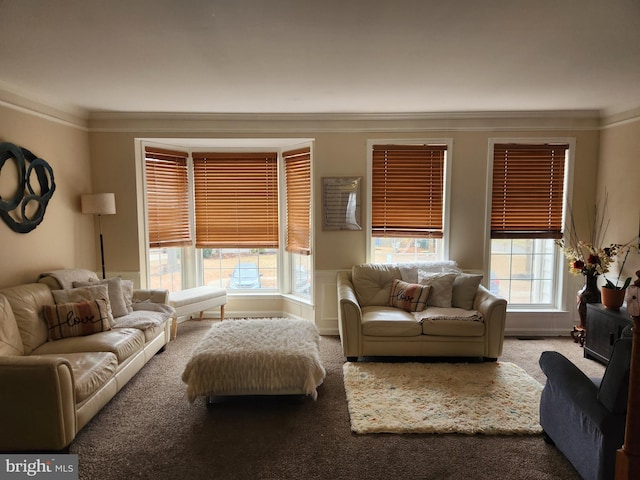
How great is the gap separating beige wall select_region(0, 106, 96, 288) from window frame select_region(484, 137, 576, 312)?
474cm

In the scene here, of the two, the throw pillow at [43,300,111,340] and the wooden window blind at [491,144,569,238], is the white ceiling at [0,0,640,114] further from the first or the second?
the throw pillow at [43,300,111,340]

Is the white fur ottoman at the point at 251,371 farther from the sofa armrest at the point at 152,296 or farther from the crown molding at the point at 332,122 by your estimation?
the crown molding at the point at 332,122

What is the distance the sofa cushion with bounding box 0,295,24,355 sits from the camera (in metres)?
2.66

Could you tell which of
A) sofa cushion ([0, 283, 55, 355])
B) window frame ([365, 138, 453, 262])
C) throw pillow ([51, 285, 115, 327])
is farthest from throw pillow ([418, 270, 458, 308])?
sofa cushion ([0, 283, 55, 355])

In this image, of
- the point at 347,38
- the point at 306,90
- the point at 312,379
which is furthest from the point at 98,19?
the point at 312,379

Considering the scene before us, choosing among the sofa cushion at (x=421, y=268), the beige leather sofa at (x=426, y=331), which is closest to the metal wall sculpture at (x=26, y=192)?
the beige leather sofa at (x=426, y=331)

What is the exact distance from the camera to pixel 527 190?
14.7ft

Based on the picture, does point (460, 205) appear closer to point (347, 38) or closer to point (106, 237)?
point (347, 38)

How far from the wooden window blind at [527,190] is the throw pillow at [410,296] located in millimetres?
1351

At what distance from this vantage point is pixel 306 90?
344 cm

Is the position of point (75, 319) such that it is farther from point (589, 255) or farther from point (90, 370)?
point (589, 255)

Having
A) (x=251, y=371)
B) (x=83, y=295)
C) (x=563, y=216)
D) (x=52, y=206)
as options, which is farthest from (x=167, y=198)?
(x=563, y=216)

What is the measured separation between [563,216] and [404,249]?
1.93 metres

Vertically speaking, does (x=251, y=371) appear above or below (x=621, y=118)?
below
